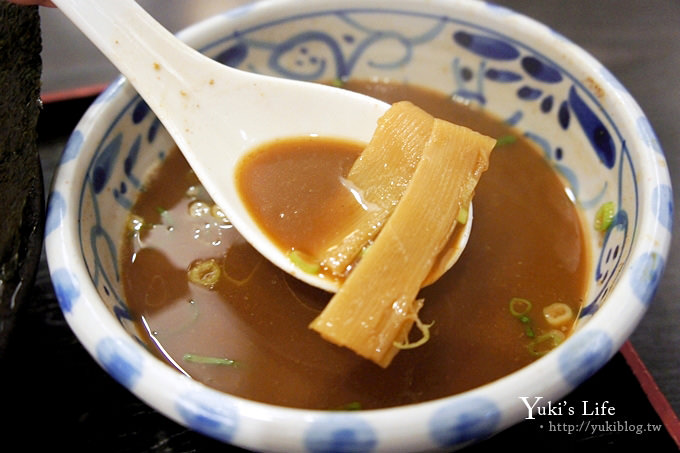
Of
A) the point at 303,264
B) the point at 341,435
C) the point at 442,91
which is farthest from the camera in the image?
the point at 442,91

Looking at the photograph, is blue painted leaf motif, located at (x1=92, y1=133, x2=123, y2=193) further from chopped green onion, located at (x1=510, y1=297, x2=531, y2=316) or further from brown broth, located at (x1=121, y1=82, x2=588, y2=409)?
chopped green onion, located at (x1=510, y1=297, x2=531, y2=316)

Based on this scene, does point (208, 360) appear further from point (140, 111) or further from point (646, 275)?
point (646, 275)

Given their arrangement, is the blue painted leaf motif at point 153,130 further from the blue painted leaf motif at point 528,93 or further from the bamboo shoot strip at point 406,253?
the blue painted leaf motif at point 528,93

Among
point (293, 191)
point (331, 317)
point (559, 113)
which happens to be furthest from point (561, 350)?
point (559, 113)

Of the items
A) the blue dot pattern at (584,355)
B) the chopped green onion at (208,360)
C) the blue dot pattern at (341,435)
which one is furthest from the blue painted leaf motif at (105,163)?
the blue dot pattern at (584,355)

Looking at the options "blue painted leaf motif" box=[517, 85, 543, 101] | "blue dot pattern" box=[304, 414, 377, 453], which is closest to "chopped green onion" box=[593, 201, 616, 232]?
"blue painted leaf motif" box=[517, 85, 543, 101]

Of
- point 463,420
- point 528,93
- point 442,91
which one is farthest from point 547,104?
point 463,420

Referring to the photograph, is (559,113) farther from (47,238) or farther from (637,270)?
(47,238)
